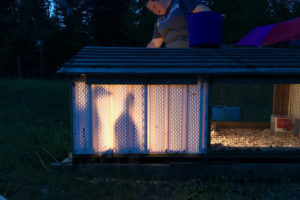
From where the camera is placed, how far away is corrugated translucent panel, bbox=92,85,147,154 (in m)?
4.22

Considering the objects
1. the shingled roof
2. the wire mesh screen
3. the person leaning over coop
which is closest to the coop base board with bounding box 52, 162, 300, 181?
the wire mesh screen

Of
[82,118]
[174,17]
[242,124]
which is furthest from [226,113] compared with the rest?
[82,118]

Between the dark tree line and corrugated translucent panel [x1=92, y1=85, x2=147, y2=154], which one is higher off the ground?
the dark tree line

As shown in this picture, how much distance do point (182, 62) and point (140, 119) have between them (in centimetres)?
130

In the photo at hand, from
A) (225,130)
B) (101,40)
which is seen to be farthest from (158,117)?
(101,40)

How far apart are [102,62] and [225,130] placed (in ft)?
13.7

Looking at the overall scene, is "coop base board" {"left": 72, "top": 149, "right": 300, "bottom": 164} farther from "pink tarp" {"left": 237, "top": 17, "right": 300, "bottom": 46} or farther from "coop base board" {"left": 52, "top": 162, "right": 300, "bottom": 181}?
"pink tarp" {"left": 237, "top": 17, "right": 300, "bottom": 46}

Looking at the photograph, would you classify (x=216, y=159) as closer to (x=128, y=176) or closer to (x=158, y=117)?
(x=158, y=117)

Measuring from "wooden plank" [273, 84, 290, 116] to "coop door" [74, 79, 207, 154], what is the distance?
3643 millimetres

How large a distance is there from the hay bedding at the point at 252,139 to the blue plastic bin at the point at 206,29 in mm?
2325

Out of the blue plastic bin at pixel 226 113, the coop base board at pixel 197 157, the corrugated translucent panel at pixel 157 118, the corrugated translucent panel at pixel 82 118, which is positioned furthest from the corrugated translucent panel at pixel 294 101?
the corrugated translucent panel at pixel 82 118

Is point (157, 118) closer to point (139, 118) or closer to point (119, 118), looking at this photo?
point (139, 118)

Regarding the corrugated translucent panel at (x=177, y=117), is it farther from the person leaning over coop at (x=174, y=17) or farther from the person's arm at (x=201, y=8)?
the person's arm at (x=201, y=8)

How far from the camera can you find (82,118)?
4.23m
